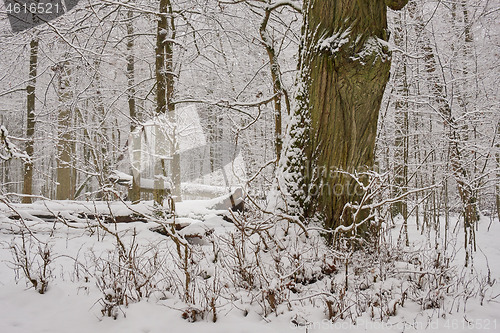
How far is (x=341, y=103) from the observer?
11.4 ft

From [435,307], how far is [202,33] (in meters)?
5.96

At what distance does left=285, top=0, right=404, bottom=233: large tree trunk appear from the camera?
3.40 m

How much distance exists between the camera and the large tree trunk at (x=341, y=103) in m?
3.40

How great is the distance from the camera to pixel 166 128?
602 centimetres

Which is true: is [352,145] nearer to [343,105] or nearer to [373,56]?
[343,105]

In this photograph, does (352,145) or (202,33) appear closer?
(352,145)

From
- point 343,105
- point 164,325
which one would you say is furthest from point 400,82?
point 164,325
